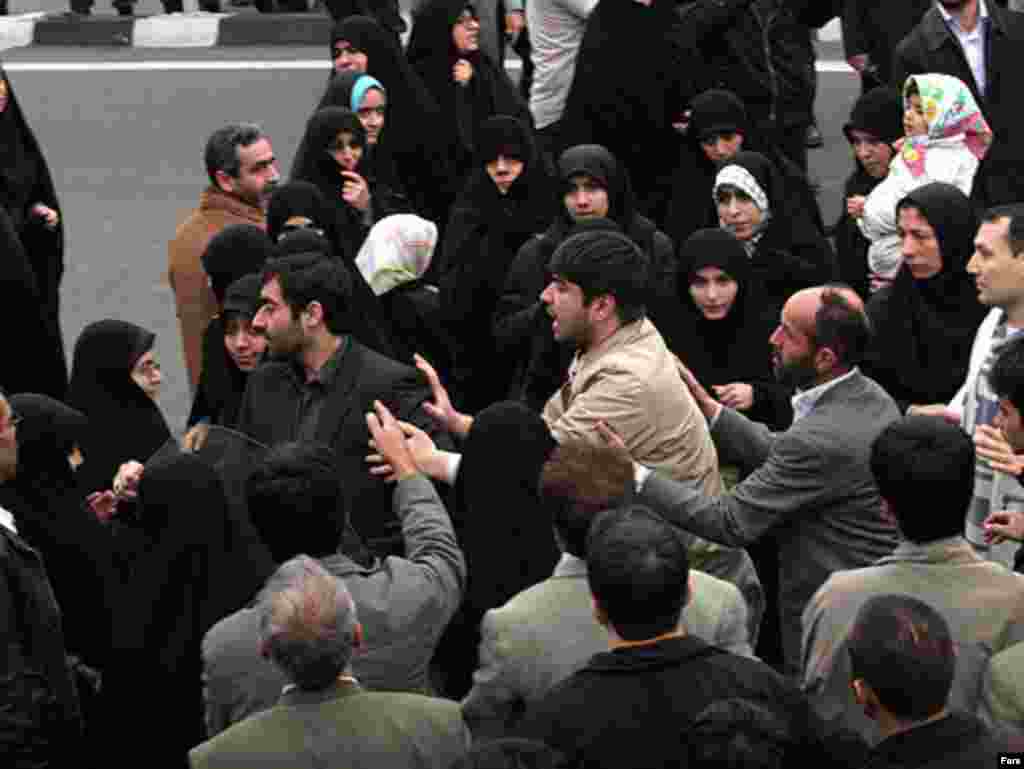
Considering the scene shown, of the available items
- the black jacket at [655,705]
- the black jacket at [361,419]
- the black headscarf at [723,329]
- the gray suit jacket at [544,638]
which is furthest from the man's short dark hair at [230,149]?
the black jacket at [655,705]

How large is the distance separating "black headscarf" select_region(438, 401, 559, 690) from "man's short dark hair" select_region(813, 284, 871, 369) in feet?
2.31

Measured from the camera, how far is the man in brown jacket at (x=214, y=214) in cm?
730

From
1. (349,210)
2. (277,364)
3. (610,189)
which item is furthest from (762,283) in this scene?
(277,364)

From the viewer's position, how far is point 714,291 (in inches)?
256

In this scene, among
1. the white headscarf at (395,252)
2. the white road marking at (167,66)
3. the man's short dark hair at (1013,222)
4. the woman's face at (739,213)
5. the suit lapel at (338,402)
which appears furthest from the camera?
the white road marking at (167,66)

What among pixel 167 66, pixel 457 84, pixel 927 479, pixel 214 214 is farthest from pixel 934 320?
pixel 167 66

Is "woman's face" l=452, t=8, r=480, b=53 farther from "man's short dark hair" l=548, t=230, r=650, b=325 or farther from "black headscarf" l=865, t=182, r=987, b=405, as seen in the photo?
"man's short dark hair" l=548, t=230, r=650, b=325

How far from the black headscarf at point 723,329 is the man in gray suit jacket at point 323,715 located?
2619mm

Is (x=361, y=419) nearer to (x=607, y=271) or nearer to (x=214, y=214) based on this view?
(x=607, y=271)

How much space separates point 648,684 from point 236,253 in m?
3.34

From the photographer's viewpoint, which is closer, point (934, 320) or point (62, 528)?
point (62, 528)

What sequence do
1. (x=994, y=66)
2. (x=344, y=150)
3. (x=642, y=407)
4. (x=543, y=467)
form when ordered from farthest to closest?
(x=994, y=66)
(x=344, y=150)
(x=642, y=407)
(x=543, y=467)

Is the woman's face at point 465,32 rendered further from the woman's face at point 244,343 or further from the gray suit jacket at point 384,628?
the gray suit jacket at point 384,628

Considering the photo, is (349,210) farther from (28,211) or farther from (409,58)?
(409,58)
